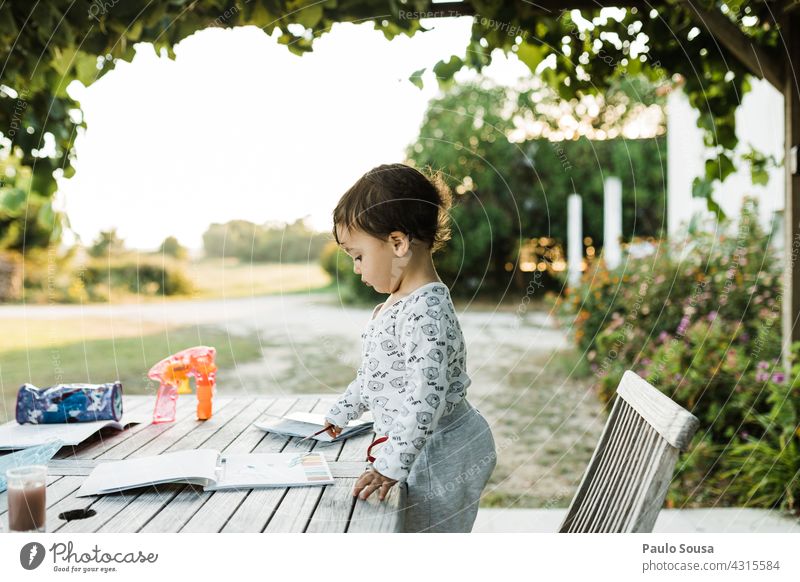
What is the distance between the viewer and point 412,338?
1.24m

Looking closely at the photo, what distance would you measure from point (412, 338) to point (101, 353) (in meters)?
5.76

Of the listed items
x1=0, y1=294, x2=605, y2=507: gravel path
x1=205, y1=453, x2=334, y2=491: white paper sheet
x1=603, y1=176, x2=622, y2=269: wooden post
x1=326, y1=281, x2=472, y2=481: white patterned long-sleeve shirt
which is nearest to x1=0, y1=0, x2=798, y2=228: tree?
x1=326, y1=281, x2=472, y2=481: white patterned long-sleeve shirt

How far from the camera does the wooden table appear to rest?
1.02m

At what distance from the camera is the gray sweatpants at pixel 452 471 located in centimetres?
129

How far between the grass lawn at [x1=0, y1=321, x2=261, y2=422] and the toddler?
12.5 feet

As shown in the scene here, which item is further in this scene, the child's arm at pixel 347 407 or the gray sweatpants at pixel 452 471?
the child's arm at pixel 347 407

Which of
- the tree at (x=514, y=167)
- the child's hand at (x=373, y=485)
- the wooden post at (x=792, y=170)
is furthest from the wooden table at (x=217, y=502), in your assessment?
the tree at (x=514, y=167)

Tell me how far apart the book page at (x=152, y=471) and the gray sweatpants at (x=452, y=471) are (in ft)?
1.15

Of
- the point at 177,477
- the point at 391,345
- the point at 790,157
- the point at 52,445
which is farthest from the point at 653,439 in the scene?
the point at 790,157

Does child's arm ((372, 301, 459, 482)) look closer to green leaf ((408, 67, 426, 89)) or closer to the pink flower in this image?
green leaf ((408, 67, 426, 89))

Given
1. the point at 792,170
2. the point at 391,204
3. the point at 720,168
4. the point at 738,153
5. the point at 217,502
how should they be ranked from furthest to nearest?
the point at 738,153, the point at 720,168, the point at 792,170, the point at 391,204, the point at 217,502

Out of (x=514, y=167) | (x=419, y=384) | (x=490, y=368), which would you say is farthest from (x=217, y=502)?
(x=514, y=167)

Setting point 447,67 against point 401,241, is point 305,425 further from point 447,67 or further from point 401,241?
point 447,67

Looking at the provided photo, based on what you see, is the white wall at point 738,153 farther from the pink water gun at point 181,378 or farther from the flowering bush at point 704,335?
the pink water gun at point 181,378
